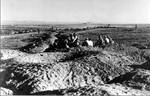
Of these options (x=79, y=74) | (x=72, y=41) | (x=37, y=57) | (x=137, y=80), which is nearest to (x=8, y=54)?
(x=37, y=57)

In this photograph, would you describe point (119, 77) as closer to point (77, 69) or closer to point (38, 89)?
point (77, 69)

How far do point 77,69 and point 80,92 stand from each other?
3239 mm

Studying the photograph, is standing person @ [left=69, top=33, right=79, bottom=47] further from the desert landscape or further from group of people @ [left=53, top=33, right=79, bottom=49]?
the desert landscape

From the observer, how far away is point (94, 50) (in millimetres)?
15664

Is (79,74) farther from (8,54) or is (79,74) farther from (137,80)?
(8,54)

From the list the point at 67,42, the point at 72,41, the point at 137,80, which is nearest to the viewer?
the point at 137,80

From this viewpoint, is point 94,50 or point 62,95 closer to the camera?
point 62,95

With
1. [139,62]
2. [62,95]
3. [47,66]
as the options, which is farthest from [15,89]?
[139,62]

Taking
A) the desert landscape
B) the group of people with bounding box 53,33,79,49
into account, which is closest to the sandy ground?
the desert landscape

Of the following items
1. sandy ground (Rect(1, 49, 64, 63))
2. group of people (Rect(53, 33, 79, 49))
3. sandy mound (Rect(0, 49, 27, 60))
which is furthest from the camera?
group of people (Rect(53, 33, 79, 49))

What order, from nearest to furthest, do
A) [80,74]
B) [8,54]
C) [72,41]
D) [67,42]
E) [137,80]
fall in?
1. [137,80]
2. [80,74]
3. [8,54]
4. [67,42]
5. [72,41]

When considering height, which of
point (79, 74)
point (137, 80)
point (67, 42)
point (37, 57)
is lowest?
point (79, 74)

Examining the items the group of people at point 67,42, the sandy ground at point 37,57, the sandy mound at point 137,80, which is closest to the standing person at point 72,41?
the group of people at point 67,42

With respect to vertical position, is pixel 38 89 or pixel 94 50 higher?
pixel 94 50
